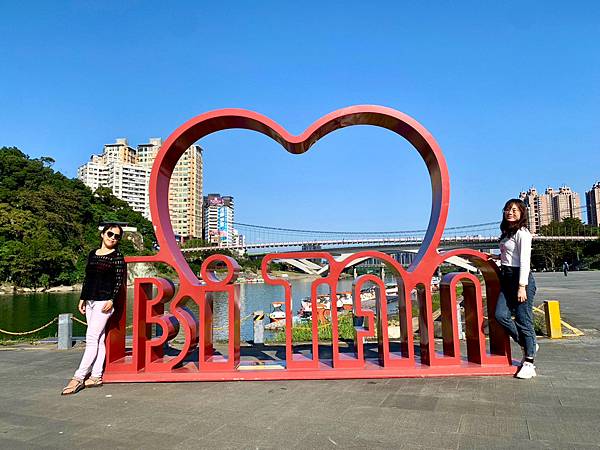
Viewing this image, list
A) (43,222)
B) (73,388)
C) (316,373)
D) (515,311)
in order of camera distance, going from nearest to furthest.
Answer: (73,388) < (515,311) < (316,373) < (43,222)

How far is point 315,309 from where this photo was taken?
5.48 metres

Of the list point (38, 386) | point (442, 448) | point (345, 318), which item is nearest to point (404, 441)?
Result: point (442, 448)

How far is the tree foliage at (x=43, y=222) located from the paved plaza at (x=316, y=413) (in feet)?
147

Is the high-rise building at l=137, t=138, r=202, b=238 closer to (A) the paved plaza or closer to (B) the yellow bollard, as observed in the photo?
(B) the yellow bollard

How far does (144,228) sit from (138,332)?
7469cm

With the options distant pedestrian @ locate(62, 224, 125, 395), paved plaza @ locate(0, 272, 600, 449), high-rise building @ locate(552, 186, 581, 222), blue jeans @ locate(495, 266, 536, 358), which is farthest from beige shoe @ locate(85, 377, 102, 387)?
high-rise building @ locate(552, 186, 581, 222)

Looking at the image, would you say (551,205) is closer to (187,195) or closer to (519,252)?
(187,195)

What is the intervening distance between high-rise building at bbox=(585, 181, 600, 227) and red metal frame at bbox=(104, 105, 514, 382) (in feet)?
310

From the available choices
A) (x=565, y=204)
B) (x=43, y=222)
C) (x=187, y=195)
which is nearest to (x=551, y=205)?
(x=565, y=204)

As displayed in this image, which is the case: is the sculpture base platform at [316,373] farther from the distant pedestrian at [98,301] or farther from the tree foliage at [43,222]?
the tree foliage at [43,222]

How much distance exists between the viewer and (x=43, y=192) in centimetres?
5353

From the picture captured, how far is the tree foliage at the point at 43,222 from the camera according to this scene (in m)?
43.9

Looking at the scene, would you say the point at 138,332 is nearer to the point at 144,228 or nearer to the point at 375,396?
the point at 375,396

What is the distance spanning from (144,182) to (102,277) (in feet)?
404
